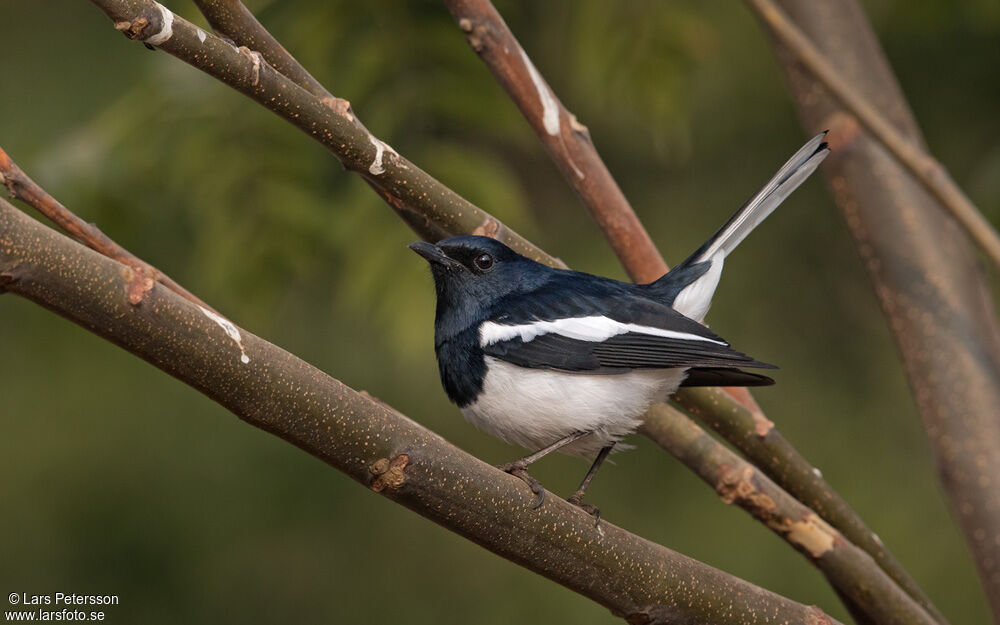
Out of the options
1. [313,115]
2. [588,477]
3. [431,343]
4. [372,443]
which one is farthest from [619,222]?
[372,443]

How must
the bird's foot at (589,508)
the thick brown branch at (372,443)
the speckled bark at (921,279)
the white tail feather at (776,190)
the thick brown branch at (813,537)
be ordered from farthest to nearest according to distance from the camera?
1. the speckled bark at (921,279)
2. the white tail feather at (776,190)
3. the thick brown branch at (813,537)
4. the bird's foot at (589,508)
5. the thick brown branch at (372,443)

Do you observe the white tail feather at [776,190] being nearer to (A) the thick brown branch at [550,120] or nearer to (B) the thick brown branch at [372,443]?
(A) the thick brown branch at [550,120]

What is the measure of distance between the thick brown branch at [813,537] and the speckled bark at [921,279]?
0.37 metres

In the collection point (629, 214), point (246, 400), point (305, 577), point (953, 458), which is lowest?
point (246, 400)

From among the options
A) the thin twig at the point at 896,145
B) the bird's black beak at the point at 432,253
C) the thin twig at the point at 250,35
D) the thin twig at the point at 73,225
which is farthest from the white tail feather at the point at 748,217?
the thin twig at the point at 73,225

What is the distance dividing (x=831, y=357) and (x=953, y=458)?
1.91 m

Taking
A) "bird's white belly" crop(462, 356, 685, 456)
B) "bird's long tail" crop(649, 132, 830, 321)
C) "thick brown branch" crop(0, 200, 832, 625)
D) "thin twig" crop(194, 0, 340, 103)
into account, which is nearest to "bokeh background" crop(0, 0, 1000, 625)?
"bird's long tail" crop(649, 132, 830, 321)

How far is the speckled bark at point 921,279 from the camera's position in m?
2.64

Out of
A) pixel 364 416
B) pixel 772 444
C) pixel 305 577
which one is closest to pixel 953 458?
pixel 772 444

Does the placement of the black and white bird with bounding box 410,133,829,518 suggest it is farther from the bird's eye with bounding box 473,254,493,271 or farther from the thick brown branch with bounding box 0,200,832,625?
the thick brown branch with bounding box 0,200,832,625

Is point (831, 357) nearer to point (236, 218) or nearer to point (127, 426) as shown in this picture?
point (236, 218)

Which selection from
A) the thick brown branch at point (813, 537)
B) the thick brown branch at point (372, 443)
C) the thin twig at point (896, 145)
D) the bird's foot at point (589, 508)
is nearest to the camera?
the thick brown branch at point (372, 443)

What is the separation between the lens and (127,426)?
15.3 ft

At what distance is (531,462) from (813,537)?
62 cm
